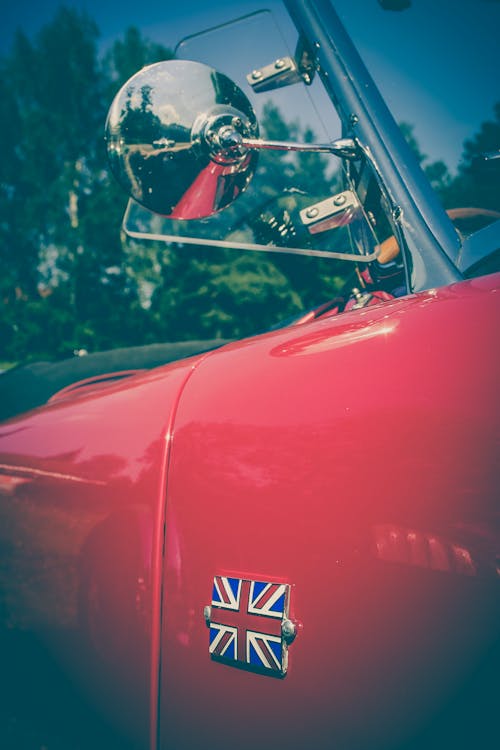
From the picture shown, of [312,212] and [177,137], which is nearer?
[177,137]

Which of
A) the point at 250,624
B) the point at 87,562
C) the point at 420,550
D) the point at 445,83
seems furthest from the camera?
the point at 445,83

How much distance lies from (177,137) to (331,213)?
0.44 meters

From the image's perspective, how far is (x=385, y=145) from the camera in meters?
1.14

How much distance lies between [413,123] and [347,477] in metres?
1.06

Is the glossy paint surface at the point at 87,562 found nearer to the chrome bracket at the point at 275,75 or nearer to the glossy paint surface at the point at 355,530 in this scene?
the glossy paint surface at the point at 355,530

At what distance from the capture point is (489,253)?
1.01 metres

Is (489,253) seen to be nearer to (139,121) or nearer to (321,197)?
(321,197)

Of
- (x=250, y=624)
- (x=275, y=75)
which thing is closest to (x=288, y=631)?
(x=250, y=624)

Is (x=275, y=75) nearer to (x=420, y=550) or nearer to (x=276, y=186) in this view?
(x=276, y=186)

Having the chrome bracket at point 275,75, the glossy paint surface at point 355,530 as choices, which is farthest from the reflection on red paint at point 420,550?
the chrome bracket at point 275,75

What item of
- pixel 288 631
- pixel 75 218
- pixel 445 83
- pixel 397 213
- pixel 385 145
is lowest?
pixel 288 631

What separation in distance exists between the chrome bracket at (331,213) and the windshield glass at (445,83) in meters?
0.23

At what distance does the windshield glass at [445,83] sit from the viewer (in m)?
1.17

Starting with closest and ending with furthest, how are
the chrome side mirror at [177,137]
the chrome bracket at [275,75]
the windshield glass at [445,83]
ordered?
the chrome side mirror at [177,137] < the windshield glass at [445,83] < the chrome bracket at [275,75]
